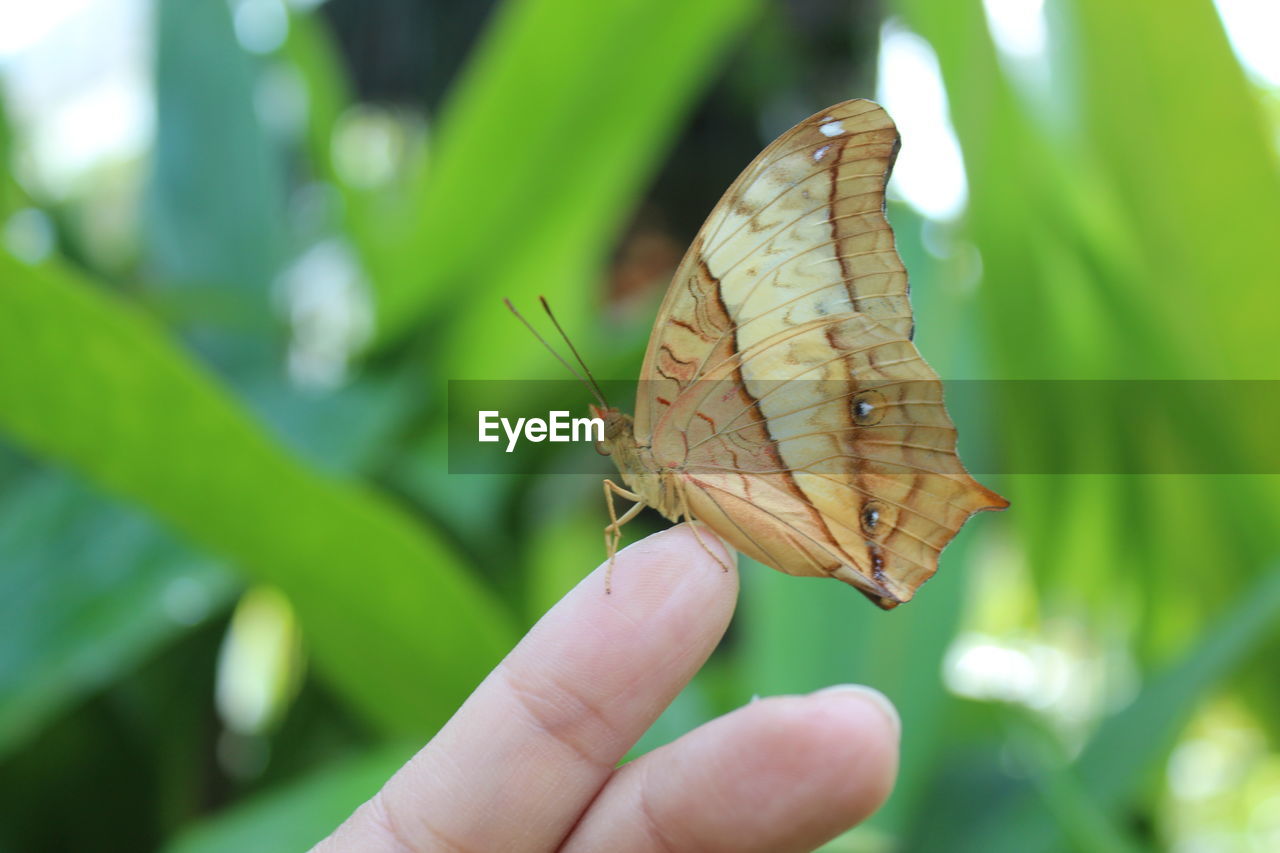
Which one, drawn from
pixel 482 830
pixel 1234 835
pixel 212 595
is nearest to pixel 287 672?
pixel 212 595

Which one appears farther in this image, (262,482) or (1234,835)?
(1234,835)

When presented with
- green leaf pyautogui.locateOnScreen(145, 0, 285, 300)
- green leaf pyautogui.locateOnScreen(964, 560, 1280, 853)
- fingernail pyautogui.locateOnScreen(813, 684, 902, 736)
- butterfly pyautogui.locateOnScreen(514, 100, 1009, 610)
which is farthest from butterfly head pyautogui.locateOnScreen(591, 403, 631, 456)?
green leaf pyautogui.locateOnScreen(145, 0, 285, 300)

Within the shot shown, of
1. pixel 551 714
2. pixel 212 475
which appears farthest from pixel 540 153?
pixel 551 714

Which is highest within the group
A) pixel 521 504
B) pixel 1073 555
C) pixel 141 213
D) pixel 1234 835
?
pixel 141 213

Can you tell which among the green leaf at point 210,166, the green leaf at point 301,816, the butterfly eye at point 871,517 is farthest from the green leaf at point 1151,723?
the green leaf at point 210,166

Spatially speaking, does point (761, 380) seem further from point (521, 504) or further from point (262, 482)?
point (521, 504)

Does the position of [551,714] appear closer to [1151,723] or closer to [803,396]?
[803,396]

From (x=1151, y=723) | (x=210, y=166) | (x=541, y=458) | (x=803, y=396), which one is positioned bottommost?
(x=1151, y=723)

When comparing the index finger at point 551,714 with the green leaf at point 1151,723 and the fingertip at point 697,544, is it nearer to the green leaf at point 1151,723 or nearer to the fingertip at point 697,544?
the fingertip at point 697,544
